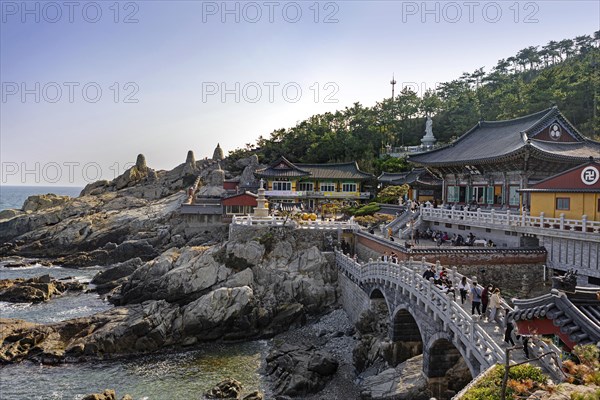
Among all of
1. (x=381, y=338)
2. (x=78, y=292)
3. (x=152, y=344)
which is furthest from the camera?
(x=78, y=292)

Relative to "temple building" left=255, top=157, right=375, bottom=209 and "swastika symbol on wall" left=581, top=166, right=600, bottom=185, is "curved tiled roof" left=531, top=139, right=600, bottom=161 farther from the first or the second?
"temple building" left=255, top=157, right=375, bottom=209

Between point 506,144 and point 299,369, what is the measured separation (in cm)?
2568

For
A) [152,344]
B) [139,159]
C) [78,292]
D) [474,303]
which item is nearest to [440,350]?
[474,303]

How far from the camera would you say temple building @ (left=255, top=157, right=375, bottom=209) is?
64562mm

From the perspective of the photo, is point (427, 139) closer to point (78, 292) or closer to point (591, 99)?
point (591, 99)

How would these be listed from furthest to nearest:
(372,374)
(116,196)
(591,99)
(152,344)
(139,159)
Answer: (139,159) < (116,196) < (591,99) < (152,344) < (372,374)

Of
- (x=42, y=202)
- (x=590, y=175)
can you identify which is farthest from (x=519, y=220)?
(x=42, y=202)

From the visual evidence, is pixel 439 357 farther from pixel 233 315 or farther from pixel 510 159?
pixel 510 159

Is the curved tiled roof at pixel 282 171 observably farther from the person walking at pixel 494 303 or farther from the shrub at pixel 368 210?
the person walking at pixel 494 303

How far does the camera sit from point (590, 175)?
82.2 feet

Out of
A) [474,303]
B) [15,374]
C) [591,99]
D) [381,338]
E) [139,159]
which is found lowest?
[15,374]

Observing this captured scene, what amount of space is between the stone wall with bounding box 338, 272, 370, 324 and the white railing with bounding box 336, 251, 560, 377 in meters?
1.15

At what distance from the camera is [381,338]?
26.3 m

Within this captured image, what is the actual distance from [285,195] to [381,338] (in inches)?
1568
